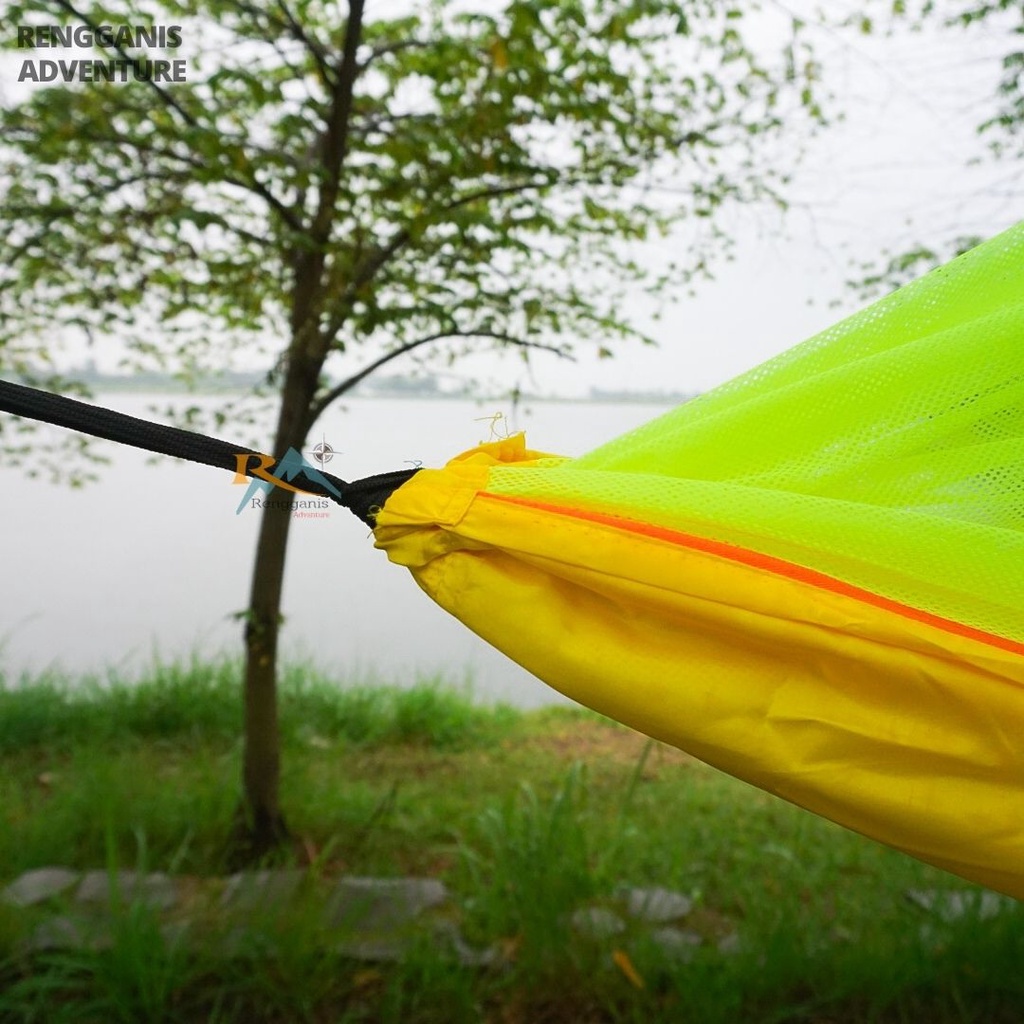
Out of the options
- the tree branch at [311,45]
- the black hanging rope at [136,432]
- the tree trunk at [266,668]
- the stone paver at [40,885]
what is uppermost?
the tree branch at [311,45]

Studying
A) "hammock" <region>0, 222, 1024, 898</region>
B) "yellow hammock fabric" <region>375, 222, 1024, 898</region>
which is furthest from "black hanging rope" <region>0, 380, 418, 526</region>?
"yellow hammock fabric" <region>375, 222, 1024, 898</region>

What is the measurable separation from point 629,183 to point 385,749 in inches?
72.1

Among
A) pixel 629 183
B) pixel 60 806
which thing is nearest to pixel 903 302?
pixel 629 183

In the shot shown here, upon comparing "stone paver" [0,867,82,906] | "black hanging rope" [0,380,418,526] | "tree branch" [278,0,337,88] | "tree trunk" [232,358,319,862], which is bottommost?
"stone paver" [0,867,82,906]

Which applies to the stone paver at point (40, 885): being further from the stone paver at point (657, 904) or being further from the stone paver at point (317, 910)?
the stone paver at point (657, 904)

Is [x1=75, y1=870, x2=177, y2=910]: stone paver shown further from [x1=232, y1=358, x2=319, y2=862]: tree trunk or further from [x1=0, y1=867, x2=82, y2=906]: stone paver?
[x1=232, y1=358, x2=319, y2=862]: tree trunk


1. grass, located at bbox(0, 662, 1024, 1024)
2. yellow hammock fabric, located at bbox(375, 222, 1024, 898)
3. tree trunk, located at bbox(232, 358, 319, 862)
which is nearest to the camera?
yellow hammock fabric, located at bbox(375, 222, 1024, 898)

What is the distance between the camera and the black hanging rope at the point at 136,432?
2.00 feet

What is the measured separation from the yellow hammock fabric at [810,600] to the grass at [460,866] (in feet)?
2.95

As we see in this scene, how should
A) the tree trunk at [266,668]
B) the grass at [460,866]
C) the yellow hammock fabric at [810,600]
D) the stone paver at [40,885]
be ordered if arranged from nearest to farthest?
1. the yellow hammock fabric at [810,600]
2. the grass at [460,866]
3. the stone paver at [40,885]
4. the tree trunk at [266,668]

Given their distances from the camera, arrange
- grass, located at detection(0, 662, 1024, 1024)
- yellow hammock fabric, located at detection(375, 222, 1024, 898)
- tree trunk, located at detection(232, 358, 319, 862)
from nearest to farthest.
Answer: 1. yellow hammock fabric, located at detection(375, 222, 1024, 898)
2. grass, located at detection(0, 662, 1024, 1024)
3. tree trunk, located at detection(232, 358, 319, 862)

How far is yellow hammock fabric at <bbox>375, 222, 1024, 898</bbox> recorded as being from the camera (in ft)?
1.92

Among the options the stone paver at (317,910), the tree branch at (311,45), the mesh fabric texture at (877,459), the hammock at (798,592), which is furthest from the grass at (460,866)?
the tree branch at (311,45)

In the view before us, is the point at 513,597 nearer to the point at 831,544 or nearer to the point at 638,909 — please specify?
the point at 831,544
